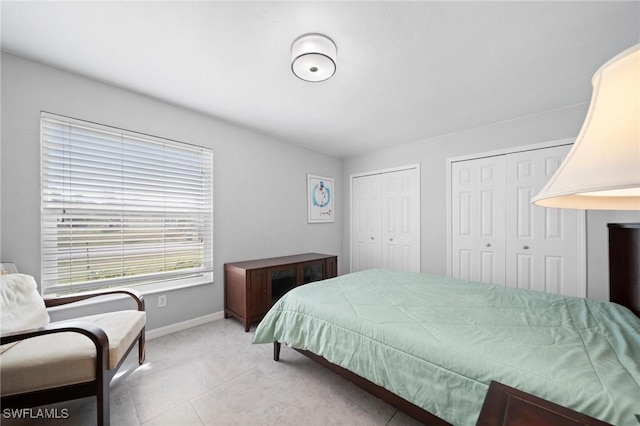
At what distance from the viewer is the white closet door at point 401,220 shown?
12.7ft

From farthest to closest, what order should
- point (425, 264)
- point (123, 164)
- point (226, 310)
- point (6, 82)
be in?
point (425, 264) < point (226, 310) < point (123, 164) < point (6, 82)

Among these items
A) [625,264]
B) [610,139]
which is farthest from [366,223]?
[610,139]

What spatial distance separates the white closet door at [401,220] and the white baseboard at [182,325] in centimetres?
265

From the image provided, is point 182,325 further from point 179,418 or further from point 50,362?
point 50,362

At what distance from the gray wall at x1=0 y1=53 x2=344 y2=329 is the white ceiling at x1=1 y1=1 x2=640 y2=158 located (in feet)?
0.59

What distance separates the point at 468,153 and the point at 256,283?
124 inches

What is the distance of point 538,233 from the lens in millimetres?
2891

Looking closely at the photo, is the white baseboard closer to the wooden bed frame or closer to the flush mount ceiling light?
the flush mount ceiling light

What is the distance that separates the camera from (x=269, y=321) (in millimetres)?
2148

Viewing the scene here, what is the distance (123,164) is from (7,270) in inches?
45.0

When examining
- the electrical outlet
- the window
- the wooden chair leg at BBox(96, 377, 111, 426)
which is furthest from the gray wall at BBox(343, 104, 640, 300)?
the wooden chair leg at BBox(96, 377, 111, 426)

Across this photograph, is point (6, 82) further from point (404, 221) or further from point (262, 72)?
point (404, 221)

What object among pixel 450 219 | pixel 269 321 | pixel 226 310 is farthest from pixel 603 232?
pixel 226 310

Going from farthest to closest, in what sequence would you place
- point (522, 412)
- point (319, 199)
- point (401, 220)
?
point (319, 199), point (401, 220), point (522, 412)
